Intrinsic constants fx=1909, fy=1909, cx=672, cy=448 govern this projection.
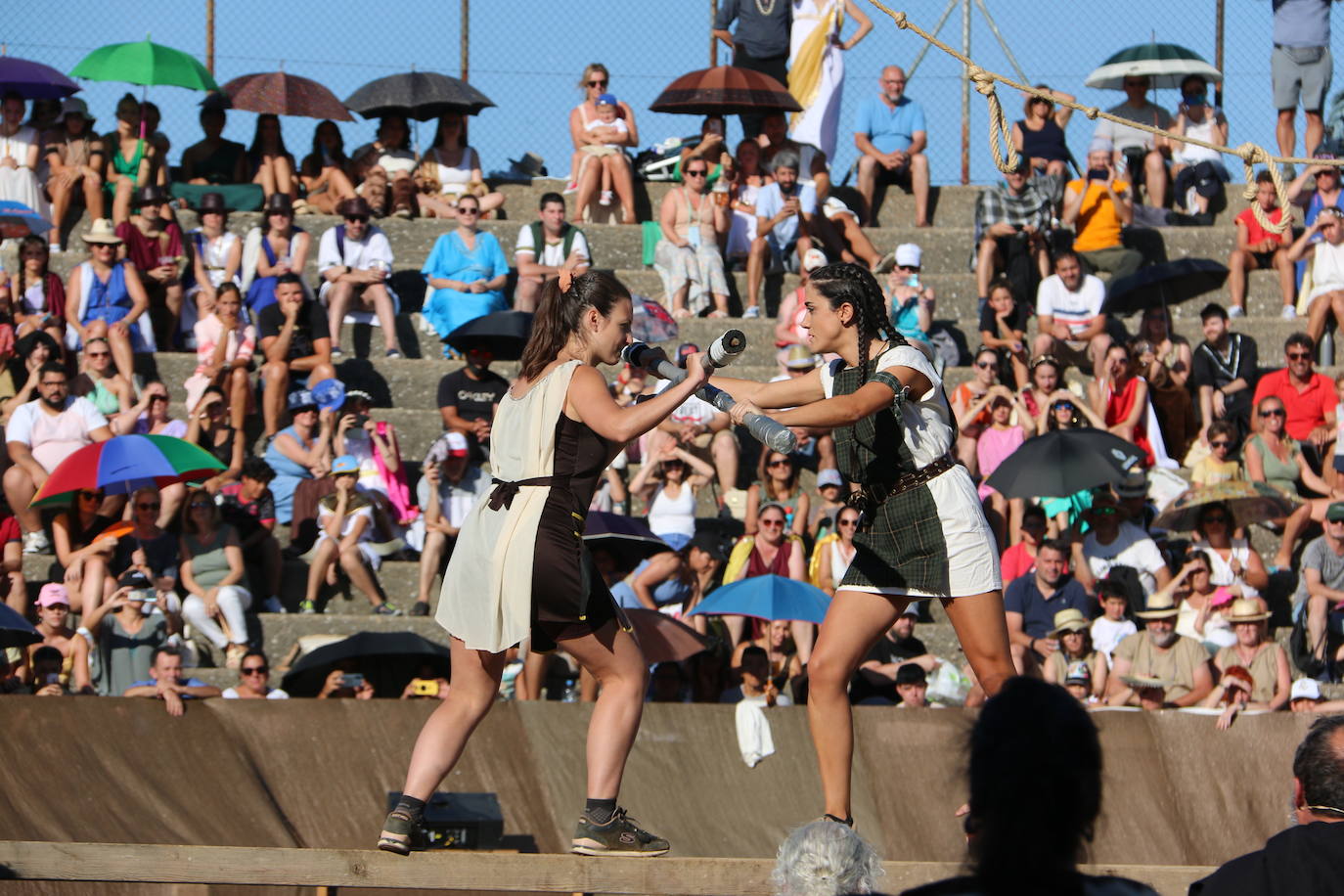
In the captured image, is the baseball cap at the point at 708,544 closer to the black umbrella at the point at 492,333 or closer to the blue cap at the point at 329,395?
the black umbrella at the point at 492,333

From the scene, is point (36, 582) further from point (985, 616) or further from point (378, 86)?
point (985, 616)

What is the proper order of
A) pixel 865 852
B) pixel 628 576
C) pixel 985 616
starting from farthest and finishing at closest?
pixel 628 576 → pixel 985 616 → pixel 865 852

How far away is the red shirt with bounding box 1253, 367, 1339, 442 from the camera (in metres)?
12.2

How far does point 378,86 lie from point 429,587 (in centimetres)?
547

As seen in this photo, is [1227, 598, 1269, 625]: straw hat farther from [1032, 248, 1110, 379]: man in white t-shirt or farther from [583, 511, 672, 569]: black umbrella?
[1032, 248, 1110, 379]: man in white t-shirt

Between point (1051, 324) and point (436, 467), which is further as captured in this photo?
point (1051, 324)

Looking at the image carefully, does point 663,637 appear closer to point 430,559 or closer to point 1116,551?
point 430,559

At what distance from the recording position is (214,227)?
543 inches

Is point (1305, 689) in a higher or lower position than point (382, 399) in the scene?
lower

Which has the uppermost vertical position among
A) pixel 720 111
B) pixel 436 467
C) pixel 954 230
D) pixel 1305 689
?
pixel 720 111

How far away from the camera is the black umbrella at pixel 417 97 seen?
49.0ft

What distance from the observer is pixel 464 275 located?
1338 cm

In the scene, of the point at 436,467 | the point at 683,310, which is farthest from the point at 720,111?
the point at 436,467

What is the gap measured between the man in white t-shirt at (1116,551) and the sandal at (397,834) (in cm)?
653
